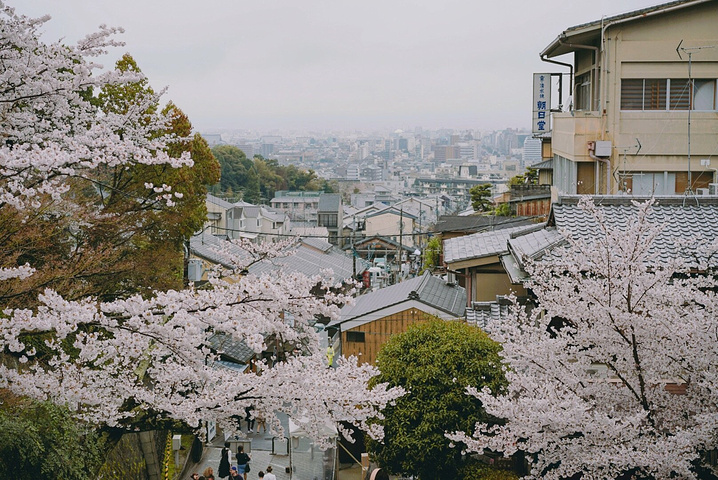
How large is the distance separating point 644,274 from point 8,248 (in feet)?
21.2

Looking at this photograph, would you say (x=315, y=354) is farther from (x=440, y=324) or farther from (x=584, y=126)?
(x=584, y=126)

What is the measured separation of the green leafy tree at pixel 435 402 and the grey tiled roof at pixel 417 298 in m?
3.85

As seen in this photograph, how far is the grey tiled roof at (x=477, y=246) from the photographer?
1473 cm

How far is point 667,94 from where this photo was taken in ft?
53.8

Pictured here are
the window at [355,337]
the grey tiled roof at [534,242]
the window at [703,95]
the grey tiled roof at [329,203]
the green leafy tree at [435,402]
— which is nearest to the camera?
the grey tiled roof at [534,242]

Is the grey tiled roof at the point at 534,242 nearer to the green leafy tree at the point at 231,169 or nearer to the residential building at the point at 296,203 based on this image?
the residential building at the point at 296,203

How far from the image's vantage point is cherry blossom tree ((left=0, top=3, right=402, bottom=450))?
19.8 ft

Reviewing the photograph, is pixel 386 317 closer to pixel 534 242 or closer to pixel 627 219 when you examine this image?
pixel 534 242

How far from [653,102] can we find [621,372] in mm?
10072

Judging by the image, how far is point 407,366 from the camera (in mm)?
11914

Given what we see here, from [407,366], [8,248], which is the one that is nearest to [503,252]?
[407,366]

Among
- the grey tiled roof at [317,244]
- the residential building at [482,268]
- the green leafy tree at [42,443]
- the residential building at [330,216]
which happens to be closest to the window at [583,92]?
the residential building at [482,268]

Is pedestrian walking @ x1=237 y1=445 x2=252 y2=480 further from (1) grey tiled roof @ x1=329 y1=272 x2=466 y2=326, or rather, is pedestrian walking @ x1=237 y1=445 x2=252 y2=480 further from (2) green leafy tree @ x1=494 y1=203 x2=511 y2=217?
(2) green leafy tree @ x1=494 y1=203 x2=511 y2=217

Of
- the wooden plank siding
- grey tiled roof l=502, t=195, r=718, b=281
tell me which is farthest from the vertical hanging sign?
grey tiled roof l=502, t=195, r=718, b=281
